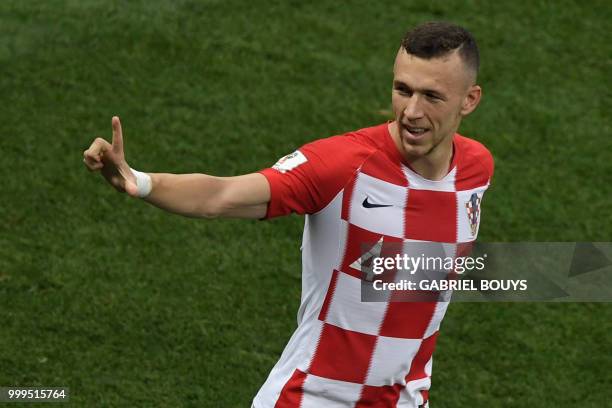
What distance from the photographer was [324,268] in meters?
3.74

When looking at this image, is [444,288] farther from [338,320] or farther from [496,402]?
[496,402]

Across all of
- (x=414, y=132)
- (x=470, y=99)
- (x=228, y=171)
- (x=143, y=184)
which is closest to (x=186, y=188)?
(x=143, y=184)

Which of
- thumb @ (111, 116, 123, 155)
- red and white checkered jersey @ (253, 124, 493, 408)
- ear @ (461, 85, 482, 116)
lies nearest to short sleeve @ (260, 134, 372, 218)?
red and white checkered jersey @ (253, 124, 493, 408)

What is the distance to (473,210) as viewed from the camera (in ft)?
12.8

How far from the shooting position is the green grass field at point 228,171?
5.85 m

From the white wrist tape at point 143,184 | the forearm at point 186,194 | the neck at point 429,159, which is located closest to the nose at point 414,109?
the neck at point 429,159

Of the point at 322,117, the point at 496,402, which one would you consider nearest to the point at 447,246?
the point at 496,402

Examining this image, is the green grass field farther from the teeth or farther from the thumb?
the thumb

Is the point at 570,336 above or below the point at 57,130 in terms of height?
below

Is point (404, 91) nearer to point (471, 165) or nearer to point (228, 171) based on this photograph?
point (471, 165)

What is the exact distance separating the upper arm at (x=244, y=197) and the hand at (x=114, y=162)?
29 centimetres

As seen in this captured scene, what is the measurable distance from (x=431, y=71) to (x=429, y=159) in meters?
0.31

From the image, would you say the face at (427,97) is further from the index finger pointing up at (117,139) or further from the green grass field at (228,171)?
the green grass field at (228,171)

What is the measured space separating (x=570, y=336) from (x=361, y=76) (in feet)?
9.13
